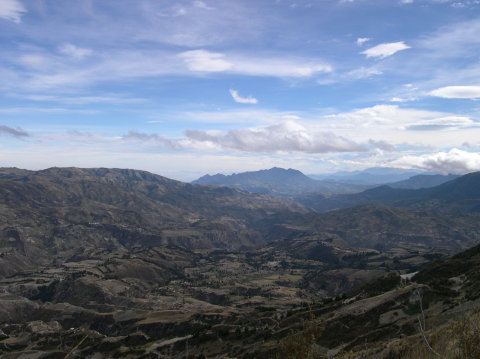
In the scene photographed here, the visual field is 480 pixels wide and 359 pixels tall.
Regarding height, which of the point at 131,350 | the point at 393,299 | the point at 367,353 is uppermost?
the point at 367,353

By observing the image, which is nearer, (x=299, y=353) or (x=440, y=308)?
(x=299, y=353)

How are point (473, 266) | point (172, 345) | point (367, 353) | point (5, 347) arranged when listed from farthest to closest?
point (5, 347)
point (172, 345)
point (473, 266)
point (367, 353)

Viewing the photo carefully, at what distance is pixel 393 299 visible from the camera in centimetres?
8938

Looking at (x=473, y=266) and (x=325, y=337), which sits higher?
(x=473, y=266)

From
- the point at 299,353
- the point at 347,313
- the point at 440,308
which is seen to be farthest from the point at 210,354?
the point at 299,353

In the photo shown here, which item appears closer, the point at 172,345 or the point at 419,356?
the point at 419,356

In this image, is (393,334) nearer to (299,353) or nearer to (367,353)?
(367,353)

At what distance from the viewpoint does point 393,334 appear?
66.8m

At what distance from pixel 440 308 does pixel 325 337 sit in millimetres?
26018

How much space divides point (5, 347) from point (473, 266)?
19687 cm

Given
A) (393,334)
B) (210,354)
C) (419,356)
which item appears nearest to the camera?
(419,356)

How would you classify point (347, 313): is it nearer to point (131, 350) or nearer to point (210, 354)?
point (210, 354)

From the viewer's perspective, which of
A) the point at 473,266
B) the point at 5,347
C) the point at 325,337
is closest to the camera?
the point at 325,337

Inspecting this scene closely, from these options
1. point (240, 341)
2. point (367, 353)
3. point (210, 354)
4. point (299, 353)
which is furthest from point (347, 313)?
point (299, 353)
